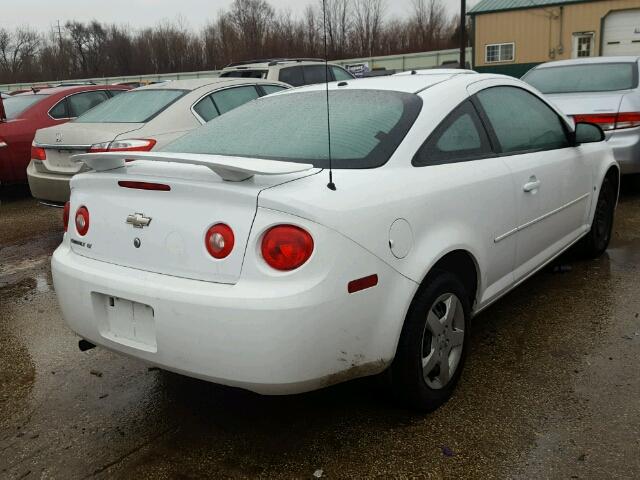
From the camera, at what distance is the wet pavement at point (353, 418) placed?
2441 millimetres

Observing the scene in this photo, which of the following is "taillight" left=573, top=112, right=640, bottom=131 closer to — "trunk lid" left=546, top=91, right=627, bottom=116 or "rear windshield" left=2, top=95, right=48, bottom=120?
"trunk lid" left=546, top=91, right=627, bottom=116

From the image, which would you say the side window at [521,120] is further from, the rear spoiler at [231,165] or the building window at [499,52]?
the building window at [499,52]

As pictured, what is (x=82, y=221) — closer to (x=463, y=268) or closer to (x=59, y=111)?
(x=463, y=268)

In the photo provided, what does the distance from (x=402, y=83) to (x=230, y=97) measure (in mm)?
3848

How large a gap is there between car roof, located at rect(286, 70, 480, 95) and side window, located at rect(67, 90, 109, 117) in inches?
247

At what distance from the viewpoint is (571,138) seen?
13.2 feet

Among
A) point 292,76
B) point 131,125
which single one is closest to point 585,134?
point 131,125

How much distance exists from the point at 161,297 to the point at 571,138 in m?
2.95

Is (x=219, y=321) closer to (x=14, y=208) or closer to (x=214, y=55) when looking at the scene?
(x=14, y=208)

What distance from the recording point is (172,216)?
240 centimetres

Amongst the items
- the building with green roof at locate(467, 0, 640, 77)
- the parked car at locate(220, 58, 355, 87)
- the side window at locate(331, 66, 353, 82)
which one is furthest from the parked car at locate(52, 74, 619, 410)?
the building with green roof at locate(467, 0, 640, 77)

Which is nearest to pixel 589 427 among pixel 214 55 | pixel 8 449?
pixel 8 449

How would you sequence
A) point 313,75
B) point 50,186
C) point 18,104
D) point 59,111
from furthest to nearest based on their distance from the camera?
1. point 313,75
2. point 18,104
3. point 59,111
4. point 50,186

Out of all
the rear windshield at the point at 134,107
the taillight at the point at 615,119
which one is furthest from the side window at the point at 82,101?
the taillight at the point at 615,119
